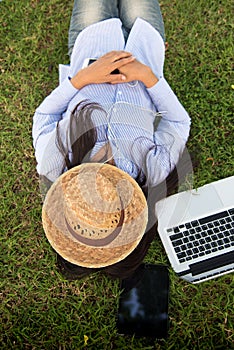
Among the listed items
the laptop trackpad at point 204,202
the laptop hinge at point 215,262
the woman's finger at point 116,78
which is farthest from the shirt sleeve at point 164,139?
the laptop hinge at point 215,262

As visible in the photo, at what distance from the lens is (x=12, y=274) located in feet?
6.26

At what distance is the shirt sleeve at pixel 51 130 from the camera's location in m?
1.54

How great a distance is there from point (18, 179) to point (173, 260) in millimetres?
860

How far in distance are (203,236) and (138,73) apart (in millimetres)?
723

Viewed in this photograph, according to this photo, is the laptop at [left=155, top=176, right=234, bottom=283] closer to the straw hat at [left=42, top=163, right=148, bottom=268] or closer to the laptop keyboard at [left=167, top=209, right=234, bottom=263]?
the laptop keyboard at [left=167, top=209, right=234, bottom=263]

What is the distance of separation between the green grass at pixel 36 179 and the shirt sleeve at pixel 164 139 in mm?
331

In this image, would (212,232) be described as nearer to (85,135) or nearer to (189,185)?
(189,185)

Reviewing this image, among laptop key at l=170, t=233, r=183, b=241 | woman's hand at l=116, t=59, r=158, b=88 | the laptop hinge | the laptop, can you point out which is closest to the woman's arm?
woman's hand at l=116, t=59, r=158, b=88

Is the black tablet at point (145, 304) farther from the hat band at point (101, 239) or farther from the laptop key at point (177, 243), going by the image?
the hat band at point (101, 239)

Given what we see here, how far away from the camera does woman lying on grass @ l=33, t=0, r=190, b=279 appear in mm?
1348

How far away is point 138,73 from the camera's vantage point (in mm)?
1608

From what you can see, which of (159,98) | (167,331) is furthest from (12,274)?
(159,98)

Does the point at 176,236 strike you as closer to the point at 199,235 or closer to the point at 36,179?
the point at 199,235

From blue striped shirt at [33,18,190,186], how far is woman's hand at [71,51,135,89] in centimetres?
4
